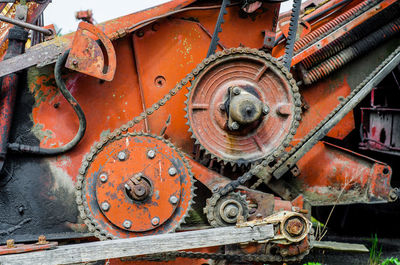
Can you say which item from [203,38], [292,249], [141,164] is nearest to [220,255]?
[292,249]

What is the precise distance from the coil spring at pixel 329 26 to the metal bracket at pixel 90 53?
5.54ft

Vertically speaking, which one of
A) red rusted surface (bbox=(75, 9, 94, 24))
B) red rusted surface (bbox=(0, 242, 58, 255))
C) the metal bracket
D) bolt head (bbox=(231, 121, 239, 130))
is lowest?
red rusted surface (bbox=(0, 242, 58, 255))

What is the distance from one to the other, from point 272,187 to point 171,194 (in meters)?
0.99

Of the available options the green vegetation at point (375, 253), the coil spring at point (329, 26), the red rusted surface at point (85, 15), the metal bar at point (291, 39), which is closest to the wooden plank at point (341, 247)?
the green vegetation at point (375, 253)

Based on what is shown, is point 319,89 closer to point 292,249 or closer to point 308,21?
point 308,21

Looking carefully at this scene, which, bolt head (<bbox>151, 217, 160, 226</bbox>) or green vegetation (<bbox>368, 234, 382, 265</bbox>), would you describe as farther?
green vegetation (<bbox>368, 234, 382, 265</bbox>)

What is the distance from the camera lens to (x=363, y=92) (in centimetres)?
397

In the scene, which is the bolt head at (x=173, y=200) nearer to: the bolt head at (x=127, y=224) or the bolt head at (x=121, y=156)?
the bolt head at (x=127, y=224)

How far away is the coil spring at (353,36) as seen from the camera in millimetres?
4254

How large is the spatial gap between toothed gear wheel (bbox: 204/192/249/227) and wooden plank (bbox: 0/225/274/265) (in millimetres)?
252

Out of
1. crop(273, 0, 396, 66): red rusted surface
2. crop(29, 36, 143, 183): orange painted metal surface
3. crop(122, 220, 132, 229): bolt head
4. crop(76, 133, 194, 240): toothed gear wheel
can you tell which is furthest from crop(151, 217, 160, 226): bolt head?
crop(273, 0, 396, 66): red rusted surface

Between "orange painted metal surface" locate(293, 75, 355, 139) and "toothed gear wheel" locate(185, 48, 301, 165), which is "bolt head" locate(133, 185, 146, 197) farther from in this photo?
"orange painted metal surface" locate(293, 75, 355, 139)

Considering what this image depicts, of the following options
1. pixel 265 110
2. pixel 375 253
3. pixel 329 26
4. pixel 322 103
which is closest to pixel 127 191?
pixel 265 110

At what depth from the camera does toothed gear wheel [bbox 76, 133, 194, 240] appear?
333 cm
